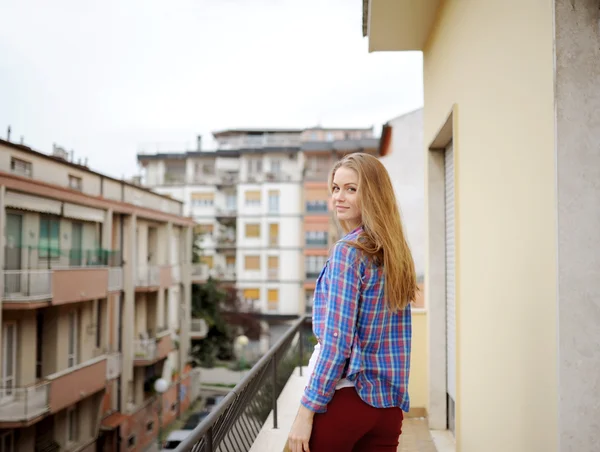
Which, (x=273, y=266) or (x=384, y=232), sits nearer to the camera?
(x=384, y=232)

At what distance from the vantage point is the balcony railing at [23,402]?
44.2 ft

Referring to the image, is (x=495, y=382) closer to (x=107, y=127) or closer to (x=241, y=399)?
(x=241, y=399)

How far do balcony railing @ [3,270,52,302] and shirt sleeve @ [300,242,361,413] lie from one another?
559 inches

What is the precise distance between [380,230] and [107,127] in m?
76.5

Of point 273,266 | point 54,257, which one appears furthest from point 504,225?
point 273,266

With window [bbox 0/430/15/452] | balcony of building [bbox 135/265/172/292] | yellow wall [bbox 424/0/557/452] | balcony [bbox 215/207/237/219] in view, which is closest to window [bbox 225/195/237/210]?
balcony [bbox 215/207/237/219]

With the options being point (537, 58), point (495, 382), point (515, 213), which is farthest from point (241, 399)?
point (537, 58)

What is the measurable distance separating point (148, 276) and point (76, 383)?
6328mm

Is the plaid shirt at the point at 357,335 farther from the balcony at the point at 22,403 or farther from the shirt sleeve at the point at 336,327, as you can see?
the balcony at the point at 22,403

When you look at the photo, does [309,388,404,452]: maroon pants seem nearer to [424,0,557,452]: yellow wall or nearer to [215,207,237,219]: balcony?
[424,0,557,452]: yellow wall

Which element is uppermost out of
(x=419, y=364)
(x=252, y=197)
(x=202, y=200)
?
(x=252, y=197)

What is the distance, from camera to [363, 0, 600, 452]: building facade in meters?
1.50

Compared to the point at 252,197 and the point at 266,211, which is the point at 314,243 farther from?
the point at 252,197

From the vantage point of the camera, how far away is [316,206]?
35.1 m
